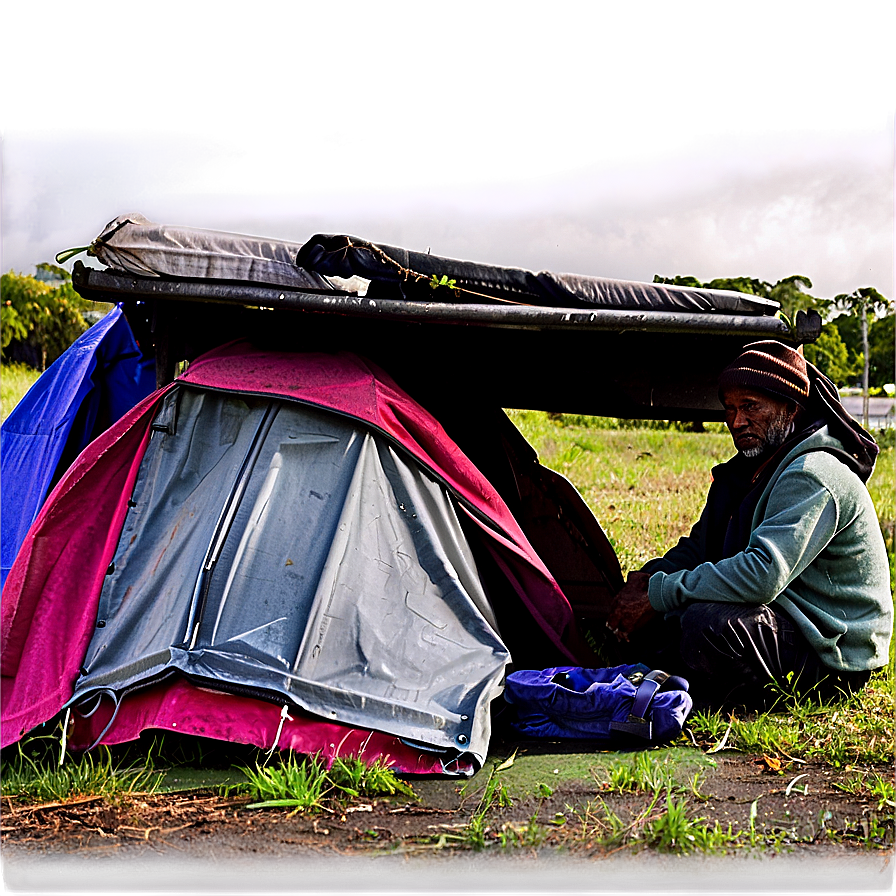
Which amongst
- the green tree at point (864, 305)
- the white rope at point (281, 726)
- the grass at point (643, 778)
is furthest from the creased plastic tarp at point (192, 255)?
the green tree at point (864, 305)

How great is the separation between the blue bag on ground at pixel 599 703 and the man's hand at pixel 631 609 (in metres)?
0.29

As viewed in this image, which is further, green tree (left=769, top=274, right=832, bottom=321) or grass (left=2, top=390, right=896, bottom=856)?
green tree (left=769, top=274, right=832, bottom=321)

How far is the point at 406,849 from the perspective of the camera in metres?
2.94

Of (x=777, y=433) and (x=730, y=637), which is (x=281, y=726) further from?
(x=777, y=433)

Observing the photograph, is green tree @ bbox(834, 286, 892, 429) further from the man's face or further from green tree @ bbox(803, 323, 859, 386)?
the man's face

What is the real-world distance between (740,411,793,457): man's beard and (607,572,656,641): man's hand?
0.78m

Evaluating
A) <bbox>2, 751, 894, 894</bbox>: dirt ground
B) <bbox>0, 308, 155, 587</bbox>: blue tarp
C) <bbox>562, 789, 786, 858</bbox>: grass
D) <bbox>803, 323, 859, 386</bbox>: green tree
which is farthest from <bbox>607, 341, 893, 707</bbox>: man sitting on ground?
<bbox>803, 323, 859, 386</bbox>: green tree

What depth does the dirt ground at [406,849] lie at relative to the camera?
9.25 ft

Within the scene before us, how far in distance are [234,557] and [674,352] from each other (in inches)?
98.7

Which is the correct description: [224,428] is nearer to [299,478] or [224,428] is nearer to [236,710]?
[299,478]

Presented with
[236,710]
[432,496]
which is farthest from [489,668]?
[236,710]

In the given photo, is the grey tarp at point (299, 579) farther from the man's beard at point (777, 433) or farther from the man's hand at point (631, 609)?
the man's beard at point (777, 433)

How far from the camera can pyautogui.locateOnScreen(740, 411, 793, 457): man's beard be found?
14.2 ft

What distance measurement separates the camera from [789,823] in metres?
3.17
